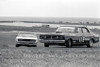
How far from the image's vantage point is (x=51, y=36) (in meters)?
28.1

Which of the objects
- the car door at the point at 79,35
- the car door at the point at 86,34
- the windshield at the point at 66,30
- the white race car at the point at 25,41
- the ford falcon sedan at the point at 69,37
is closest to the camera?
the ford falcon sedan at the point at 69,37

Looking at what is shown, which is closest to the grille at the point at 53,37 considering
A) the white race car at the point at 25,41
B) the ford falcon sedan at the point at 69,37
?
the ford falcon sedan at the point at 69,37

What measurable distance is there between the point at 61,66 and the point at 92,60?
3.41 metres

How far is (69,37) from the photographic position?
92.9 feet

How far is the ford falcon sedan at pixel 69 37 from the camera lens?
28.0 m

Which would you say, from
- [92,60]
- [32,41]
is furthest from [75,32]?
[92,60]

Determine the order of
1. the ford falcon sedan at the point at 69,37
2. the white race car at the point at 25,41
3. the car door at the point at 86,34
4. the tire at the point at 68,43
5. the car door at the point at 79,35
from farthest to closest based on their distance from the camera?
the white race car at the point at 25,41 < the car door at the point at 86,34 < the car door at the point at 79,35 < the tire at the point at 68,43 < the ford falcon sedan at the point at 69,37

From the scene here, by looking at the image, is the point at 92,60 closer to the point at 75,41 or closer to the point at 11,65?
the point at 11,65

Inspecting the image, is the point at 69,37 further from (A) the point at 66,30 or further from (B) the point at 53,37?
(B) the point at 53,37

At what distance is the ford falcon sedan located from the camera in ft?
91.8

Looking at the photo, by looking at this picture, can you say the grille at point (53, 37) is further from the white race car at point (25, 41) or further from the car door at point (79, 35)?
the white race car at point (25, 41)

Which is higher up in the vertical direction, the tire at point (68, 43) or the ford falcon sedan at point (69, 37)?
the ford falcon sedan at point (69, 37)

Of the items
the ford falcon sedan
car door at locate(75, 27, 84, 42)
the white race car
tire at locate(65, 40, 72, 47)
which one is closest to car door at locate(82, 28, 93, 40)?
the ford falcon sedan

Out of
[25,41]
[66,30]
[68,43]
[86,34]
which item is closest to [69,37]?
[68,43]
